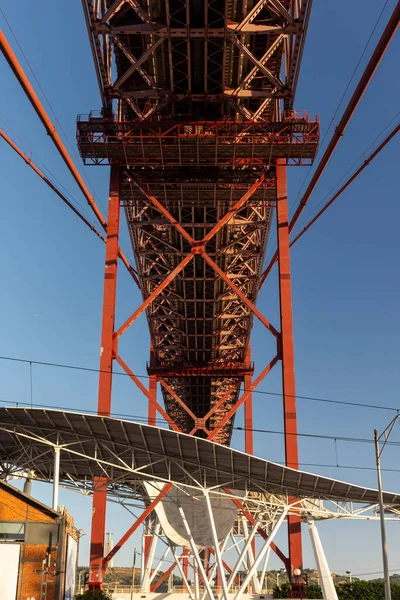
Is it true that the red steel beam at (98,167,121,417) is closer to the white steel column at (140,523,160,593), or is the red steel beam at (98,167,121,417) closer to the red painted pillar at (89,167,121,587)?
the red painted pillar at (89,167,121,587)

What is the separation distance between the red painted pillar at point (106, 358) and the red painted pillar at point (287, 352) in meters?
7.66

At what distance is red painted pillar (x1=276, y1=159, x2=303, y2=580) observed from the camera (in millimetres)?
28047

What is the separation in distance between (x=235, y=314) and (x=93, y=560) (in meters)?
30.1

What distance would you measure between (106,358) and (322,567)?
51.4ft

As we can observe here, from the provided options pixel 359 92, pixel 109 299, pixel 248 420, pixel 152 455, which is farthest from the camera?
pixel 248 420

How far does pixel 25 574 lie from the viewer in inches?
873

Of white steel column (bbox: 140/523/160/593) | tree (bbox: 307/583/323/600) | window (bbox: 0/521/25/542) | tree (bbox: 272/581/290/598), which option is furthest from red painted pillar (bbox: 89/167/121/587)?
white steel column (bbox: 140/523/160/593)

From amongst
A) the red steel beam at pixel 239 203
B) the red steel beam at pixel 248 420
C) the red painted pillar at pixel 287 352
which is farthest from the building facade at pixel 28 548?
the red steel beam at pixel 248 420

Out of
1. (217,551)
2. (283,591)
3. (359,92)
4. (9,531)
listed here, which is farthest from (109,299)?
(283,591)

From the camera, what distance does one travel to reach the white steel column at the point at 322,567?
3262 cm

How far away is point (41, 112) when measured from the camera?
2539cm

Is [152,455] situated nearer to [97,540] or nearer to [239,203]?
[97,540]

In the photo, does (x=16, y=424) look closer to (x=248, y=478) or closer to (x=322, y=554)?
(x=248, y=478)

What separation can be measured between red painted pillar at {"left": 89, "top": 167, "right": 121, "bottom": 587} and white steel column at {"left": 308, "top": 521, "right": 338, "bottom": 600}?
1137 cm
